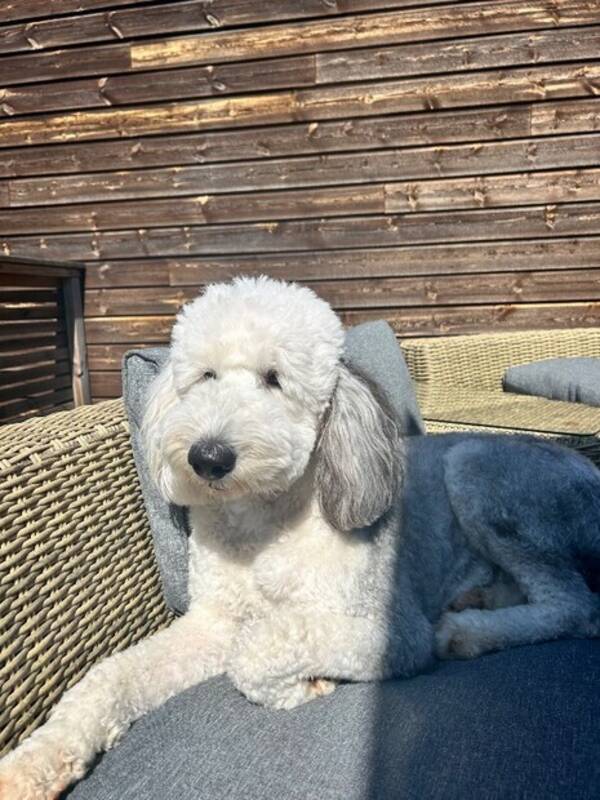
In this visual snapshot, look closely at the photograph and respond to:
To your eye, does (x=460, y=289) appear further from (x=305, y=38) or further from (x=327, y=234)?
(x=305, y=38)

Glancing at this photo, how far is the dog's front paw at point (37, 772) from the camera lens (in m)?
1.19

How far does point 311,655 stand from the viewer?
1492 mm

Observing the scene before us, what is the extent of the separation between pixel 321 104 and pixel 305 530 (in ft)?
11.9

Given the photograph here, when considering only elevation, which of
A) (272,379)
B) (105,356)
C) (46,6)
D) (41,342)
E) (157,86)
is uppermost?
(46,6)

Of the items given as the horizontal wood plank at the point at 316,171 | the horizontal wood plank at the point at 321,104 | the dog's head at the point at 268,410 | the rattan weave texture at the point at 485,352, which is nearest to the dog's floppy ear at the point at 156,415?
the dog's head at the point at 268,410

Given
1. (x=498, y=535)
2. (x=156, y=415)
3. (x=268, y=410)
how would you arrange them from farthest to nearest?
(x=498, y=535)
(x=156, y=415)
(x=268, y=410)

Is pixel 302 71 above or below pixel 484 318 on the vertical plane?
above

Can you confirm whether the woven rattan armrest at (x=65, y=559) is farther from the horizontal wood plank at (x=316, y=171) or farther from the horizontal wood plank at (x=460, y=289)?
the horizontal wood plank at (x=316, y=171)

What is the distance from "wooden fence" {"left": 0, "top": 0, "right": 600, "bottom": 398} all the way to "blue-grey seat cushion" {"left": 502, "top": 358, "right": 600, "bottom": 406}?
0.74m

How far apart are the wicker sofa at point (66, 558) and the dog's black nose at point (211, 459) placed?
37 cm

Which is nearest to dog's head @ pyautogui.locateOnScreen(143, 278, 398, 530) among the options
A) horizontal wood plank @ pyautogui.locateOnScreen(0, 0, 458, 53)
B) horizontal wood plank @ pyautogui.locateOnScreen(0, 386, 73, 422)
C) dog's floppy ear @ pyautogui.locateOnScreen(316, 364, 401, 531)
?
dog's floppy ear @ pyautogui.locateOnScreen(316, 364, 401, 531)

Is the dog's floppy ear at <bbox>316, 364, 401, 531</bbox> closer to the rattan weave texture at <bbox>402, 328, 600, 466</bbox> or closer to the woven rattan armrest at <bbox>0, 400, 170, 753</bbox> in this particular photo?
the woven rattan armrest at <bbox>0, 400, 170, 753</bbox>

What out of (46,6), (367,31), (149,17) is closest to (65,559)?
(367,31)

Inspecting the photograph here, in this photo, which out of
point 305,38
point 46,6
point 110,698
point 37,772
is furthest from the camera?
point 46,6
